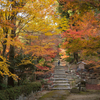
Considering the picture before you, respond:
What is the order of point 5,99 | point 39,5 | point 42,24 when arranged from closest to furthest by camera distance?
point 5,99 → point 39,5 → point 42,24

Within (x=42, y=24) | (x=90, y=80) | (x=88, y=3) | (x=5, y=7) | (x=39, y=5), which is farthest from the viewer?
(x=90, y=80)

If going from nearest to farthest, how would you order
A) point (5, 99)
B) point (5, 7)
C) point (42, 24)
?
point (5, 99) < point (5, 7) < point (42, 24)

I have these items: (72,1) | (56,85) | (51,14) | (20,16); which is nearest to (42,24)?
(51,14)

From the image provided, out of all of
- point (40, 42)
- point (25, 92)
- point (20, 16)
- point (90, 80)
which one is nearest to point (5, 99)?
point (25, 92)

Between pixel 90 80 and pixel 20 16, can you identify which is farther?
pixel 90 80

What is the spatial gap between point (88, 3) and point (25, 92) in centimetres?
718

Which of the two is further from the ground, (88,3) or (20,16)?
(20,16)

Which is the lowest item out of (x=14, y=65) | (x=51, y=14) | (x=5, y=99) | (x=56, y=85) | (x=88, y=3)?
(x=56, y=85)

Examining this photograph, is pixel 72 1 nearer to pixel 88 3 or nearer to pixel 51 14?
pixel 88 3

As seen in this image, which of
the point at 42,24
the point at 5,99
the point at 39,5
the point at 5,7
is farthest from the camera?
the point at 42,24

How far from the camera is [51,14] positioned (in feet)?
23.3

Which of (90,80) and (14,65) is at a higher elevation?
(14,65)

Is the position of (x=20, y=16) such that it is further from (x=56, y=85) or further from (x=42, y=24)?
(x=56, y=85)

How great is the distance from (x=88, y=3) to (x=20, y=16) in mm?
4871
